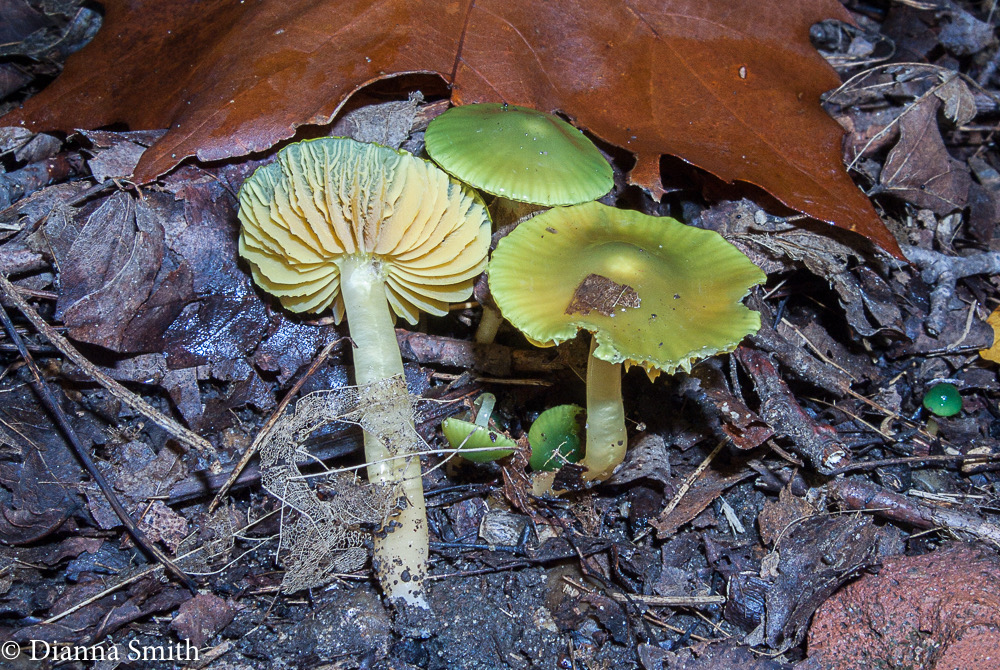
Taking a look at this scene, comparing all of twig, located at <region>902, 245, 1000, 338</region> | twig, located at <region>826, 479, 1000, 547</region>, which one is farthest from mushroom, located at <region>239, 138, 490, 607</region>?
twig, located at <region>902, 245, 1000, 338</region>

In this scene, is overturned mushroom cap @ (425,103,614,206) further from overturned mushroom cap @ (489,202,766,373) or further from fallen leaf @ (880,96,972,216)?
fallen leaf @ (880,96,972,216)

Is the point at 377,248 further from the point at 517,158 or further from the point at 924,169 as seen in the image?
the point at 924,169

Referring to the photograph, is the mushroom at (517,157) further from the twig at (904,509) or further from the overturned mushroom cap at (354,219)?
the twig at (904,509)

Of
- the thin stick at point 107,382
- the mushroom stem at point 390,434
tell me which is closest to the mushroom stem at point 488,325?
the mushroom stem at point 390,434

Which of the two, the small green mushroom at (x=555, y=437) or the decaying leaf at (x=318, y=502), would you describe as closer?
the decaying leaf at (x=318, y=502)

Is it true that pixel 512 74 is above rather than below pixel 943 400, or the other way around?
above

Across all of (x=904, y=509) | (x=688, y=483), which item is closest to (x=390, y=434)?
(x=688, y=483)
